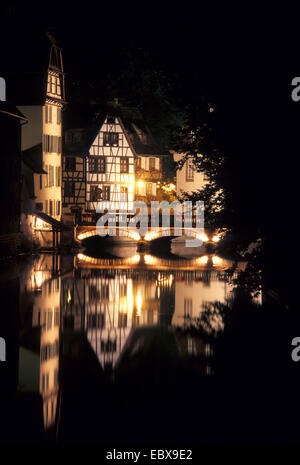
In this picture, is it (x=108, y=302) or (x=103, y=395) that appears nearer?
(x=103, y=395)

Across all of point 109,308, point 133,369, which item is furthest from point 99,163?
point 133,369

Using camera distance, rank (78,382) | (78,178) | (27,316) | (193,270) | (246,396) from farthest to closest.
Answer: (78,178), (193,270), (27,316), (78,382), (246,396)

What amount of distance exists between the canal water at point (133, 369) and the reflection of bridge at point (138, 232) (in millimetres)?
30422

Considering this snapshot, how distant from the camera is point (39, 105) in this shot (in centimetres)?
6956

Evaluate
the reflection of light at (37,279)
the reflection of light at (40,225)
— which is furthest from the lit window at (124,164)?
the reflection of light at (37,279)

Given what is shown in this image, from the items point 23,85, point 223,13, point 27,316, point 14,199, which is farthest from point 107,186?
point 223,13

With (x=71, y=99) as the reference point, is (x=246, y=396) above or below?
below

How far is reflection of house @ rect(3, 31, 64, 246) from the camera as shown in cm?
6875

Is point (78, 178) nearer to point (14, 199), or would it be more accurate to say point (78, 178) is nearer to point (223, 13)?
point (14, 199)

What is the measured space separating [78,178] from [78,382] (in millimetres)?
62828

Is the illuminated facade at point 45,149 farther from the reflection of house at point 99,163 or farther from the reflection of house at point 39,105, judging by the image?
the reflection of house at point 99,163

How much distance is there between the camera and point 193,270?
55.2 m

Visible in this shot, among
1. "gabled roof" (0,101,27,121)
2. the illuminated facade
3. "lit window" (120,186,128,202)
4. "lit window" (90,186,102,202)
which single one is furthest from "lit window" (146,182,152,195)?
"gabled roof" (0,101,27,121)

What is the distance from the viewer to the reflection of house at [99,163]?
8169cm
